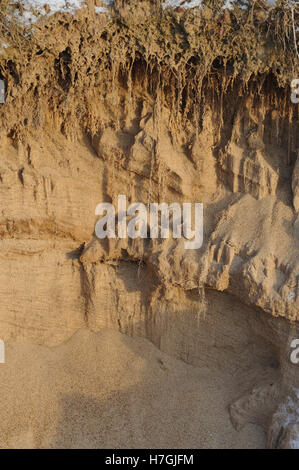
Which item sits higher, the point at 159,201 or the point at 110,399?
the point at 159,201

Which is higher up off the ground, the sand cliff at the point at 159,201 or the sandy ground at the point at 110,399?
the sand cliff at the point at 159,201

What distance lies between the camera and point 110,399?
195 inches

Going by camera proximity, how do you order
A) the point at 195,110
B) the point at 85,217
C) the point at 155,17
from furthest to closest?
the point at 85,217, the point at 195,110, the point at 155,17

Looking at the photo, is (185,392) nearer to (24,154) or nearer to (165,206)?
(165,206)

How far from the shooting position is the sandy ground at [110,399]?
4.57m

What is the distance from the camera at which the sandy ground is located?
4.57 metres

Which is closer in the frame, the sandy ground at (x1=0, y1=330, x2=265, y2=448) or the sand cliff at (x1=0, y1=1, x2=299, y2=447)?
the sandy ground at (x1=0, y1=330, x2=265, y2=448)

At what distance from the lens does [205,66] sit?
4875 mm

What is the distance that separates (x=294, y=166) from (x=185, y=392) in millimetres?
2733

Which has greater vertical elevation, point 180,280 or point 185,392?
point 180,280

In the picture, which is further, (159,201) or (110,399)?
(159,201)

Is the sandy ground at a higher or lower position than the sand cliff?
lower

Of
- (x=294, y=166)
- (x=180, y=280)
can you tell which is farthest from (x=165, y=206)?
(x=294, y=166)

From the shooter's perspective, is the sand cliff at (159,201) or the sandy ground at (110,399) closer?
the sandy ground at (110,399)
